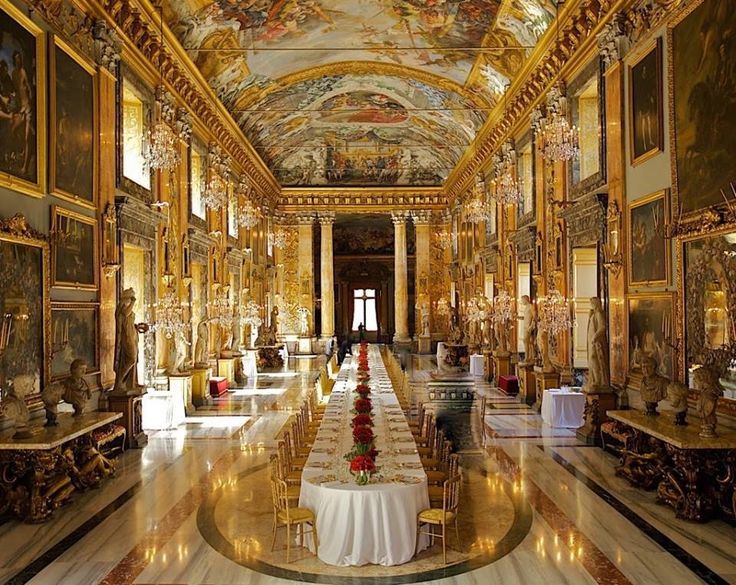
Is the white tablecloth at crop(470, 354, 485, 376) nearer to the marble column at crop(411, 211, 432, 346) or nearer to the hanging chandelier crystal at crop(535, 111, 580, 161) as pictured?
the marble column at crop(411, 211, 432, 346)

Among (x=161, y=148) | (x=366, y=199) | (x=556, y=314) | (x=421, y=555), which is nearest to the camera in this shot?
(x=421, y=555)

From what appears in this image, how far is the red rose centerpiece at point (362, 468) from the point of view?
20.9 feet

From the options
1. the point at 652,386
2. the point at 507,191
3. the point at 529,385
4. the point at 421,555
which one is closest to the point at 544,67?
the point at 507,191

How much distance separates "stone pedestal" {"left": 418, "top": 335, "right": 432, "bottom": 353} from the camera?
108 ft

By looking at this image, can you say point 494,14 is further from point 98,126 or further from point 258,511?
point 258,511

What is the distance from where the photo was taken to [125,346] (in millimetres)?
11227

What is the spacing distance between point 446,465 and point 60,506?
4.83m

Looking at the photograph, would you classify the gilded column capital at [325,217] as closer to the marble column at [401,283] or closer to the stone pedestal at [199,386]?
the marble column at [401,283]

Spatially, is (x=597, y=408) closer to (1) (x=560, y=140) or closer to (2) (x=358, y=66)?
(1) (x=560, y=140)

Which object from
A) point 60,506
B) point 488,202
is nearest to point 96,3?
point 60,506

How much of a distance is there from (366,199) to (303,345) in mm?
8151

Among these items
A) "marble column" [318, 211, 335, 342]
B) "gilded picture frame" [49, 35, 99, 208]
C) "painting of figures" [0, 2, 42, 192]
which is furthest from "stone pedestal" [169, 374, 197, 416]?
"marble column" [318, 211, 335, 342]

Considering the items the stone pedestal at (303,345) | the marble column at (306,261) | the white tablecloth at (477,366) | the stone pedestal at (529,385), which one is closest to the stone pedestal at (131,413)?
the stone pedestal at (529,385)

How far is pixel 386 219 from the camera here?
40281 mm
